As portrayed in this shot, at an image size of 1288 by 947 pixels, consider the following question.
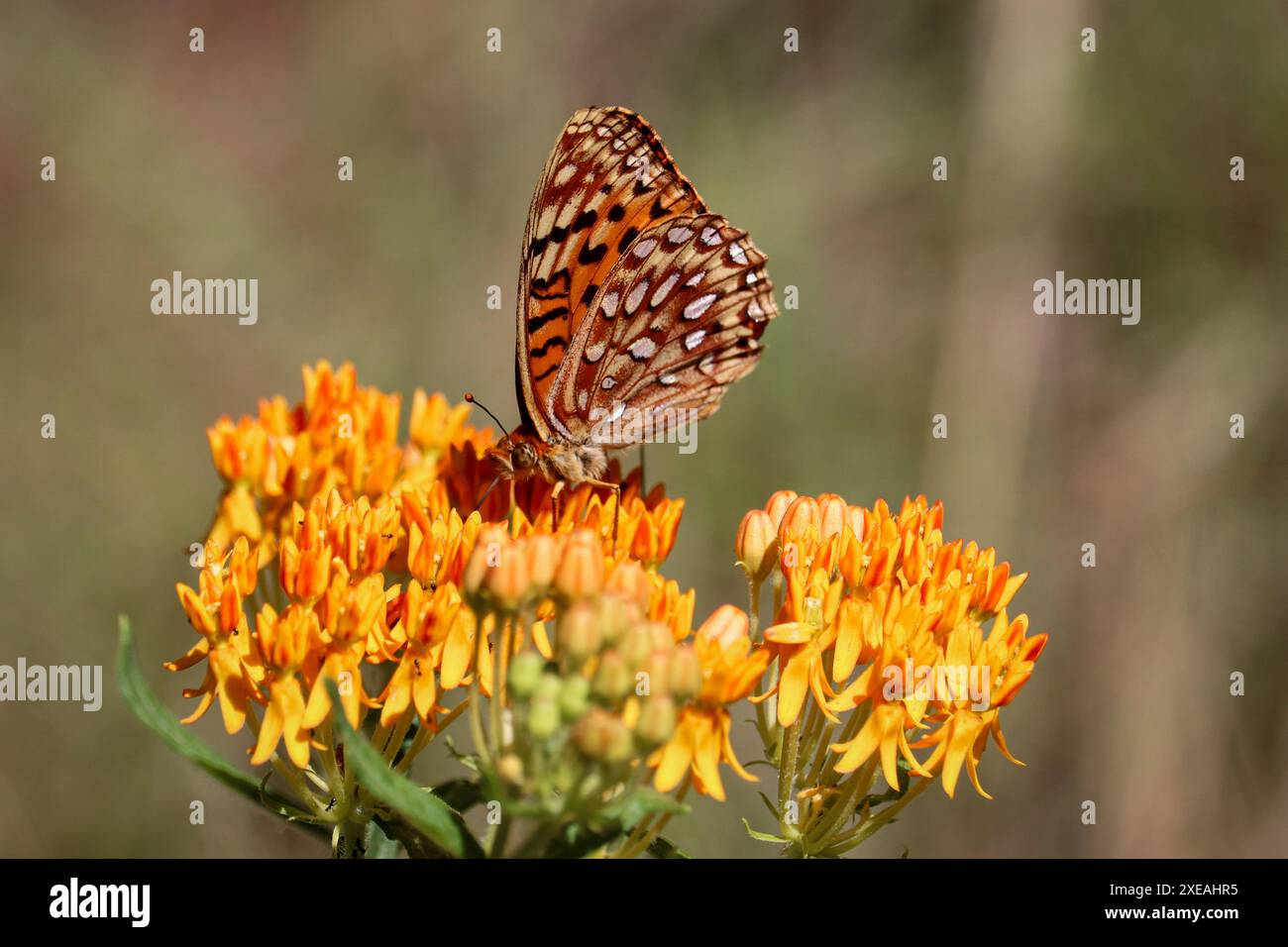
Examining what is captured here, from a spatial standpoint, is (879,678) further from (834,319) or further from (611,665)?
(834,319)

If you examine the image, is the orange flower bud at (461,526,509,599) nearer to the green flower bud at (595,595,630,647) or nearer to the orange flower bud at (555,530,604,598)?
the orange flower bud at (555,530,604,598)

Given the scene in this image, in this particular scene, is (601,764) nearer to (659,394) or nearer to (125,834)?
(659,394)

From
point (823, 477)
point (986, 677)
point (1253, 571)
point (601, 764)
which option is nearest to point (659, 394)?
point (986, 677)

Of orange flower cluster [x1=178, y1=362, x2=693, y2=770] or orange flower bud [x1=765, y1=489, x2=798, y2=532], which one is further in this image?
orange flower bud [x1=765, y1=489, x2=798, y2=532]

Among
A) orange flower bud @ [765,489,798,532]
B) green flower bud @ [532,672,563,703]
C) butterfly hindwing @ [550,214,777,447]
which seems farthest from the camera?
butterfly hindwing @ [550,214,777,447]

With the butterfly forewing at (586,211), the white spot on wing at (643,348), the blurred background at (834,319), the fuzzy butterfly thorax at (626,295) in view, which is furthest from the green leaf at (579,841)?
the blurred background at (834,319)

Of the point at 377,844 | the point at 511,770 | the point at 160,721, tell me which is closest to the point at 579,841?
the point at 511,770

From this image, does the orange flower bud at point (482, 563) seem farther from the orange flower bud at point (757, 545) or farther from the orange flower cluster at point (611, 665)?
the orange flower bud at point (757, 545)

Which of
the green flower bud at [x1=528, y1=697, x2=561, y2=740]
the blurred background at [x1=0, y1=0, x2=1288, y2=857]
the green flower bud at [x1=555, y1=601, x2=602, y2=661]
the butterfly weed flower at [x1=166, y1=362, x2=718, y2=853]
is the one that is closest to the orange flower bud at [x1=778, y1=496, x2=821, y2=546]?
the butterfly weed flower at [x1=166, y1=362, x2=718, y2=853]
